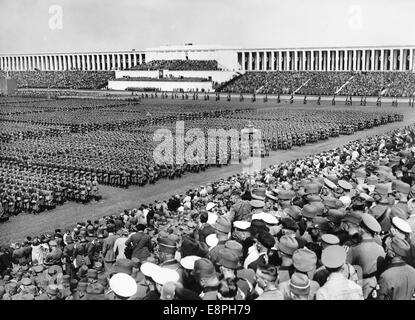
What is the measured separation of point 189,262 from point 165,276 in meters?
0.41

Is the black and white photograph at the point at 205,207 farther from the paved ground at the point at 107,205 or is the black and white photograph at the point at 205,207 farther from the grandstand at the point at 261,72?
the grandstand at the point at 261,72

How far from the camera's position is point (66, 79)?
339 ft

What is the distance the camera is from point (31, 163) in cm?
2359

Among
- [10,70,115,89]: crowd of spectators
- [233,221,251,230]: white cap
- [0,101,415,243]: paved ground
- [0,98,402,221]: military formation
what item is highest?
[10,70,115,89]: crowd of spectators

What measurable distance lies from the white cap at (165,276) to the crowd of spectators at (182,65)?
8196cm

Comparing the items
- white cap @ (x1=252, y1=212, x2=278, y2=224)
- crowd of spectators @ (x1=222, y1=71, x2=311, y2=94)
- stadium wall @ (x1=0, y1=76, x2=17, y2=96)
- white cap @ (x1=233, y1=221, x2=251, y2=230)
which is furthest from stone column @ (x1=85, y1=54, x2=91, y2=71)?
white cap @ (x1=233, y1=221, x2=251, y2=230)

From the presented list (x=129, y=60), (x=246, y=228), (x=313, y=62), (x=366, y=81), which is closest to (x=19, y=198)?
(x=246, y=228)

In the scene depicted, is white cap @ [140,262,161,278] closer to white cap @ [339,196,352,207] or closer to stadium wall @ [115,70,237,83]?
white cap @ [339,196,352,207]

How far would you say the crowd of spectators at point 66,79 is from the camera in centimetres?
9756

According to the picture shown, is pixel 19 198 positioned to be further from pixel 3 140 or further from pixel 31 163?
pixel 3 140

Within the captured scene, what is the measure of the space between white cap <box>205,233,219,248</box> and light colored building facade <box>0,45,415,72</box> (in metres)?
80.2

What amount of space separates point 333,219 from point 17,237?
32.9 ft

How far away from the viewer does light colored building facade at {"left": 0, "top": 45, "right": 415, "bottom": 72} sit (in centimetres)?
8269

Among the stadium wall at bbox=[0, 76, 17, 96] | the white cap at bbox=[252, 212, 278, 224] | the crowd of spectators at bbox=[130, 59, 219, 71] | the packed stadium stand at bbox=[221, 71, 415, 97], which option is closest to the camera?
the white cap at bbox=[252, 212, 278, 224]
